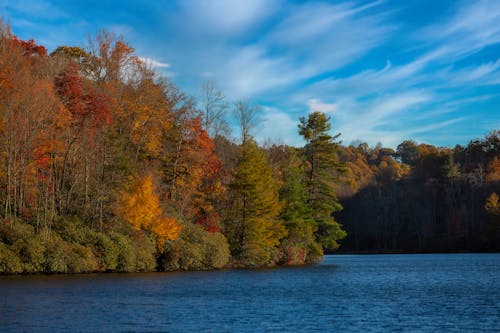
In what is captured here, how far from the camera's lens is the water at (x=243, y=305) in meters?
21.6

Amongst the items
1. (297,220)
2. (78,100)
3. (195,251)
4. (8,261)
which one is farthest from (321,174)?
(8,261)

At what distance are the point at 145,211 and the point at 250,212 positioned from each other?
46.2 feet

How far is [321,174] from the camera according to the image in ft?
251

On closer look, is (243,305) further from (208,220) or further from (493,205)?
(493,205)

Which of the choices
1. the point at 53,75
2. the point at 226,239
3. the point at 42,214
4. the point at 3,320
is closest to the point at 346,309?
the point at 3,320

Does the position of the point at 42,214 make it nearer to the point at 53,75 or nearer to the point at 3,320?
the point at 53,75

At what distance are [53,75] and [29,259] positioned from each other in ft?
61.4

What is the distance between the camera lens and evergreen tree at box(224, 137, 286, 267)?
61812 millimetres

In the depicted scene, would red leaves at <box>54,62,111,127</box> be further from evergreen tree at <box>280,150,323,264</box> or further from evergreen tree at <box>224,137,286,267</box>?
evergreen tree at <box>280,150,323,264</box>

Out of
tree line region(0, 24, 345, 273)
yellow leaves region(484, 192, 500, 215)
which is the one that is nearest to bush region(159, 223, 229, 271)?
tree line region(0, 24, 345, 273)

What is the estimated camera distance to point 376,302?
29.6m

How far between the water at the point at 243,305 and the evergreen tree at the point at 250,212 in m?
18.8

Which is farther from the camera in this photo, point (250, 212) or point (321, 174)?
point (321, 174)

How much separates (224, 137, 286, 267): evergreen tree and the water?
1882 cm
